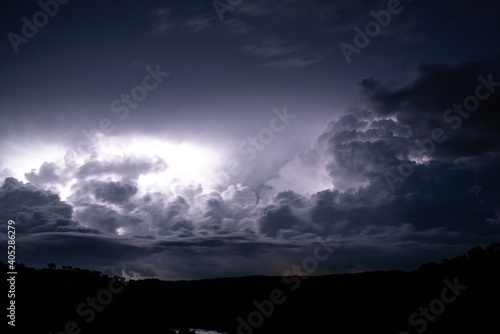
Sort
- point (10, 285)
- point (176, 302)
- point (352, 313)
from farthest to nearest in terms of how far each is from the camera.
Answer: point (176, 302) → point (352, 313) → point (10, 285)

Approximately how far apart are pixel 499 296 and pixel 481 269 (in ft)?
26.8

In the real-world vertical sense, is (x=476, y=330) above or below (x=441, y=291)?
below

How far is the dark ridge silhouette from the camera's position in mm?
49812

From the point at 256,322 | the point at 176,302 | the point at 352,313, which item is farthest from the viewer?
the point at 176,302

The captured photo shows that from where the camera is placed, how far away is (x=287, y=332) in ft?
219

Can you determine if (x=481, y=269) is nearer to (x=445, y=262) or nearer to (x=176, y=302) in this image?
(x=445, y=262)

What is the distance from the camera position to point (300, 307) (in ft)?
262

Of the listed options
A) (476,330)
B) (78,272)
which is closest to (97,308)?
(78,272)

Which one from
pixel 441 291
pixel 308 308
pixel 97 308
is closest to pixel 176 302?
pixel 308 308

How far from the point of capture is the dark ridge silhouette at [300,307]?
163ft

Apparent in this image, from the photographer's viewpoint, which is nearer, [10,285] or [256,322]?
[10,285]

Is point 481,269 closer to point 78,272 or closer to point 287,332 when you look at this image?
point 287,332

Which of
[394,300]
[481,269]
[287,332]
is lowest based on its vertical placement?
[287,332]

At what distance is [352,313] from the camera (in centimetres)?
6444
